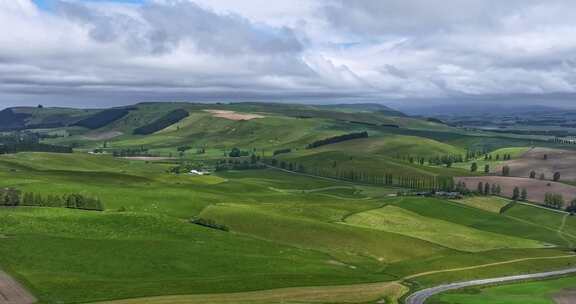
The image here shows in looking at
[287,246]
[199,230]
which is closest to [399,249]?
[287,246]

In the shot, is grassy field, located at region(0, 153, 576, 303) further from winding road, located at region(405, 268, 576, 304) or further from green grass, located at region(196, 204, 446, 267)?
winding road, located at region(405, 268, 576, 304)

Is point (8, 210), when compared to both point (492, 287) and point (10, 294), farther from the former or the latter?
point (492, 287)

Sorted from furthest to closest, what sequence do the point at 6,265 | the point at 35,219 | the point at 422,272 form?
1. the point at 35,219
2. the point at 422,272
3. the point at 6,265

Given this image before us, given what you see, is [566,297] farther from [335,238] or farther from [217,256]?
[217,256]

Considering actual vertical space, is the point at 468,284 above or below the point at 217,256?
below

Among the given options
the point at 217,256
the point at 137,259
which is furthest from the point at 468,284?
the point at 137,259

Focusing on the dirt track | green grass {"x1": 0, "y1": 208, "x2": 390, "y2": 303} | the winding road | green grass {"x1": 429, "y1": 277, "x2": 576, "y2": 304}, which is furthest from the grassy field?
green grass {"x1": 429, "y1": 277, "x2": 576, "y2": 304}

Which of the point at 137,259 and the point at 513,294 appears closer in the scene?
the point at 513,294
